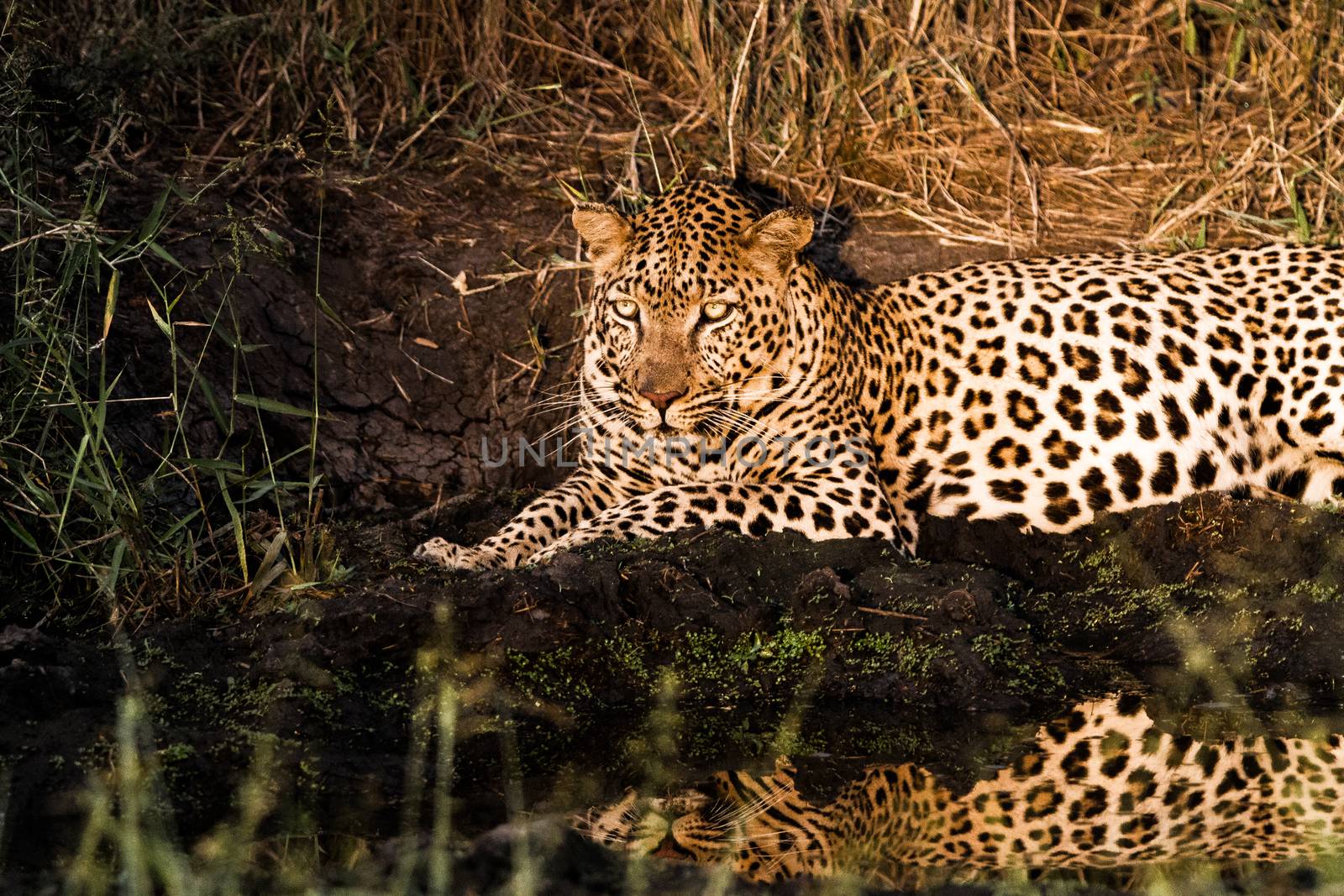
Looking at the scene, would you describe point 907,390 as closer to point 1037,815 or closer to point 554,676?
point 554,676

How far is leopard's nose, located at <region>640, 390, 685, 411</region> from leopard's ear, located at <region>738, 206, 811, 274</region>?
32.4 inches

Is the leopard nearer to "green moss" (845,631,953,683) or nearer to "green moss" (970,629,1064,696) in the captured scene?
"green moss" (845,631,953,683)

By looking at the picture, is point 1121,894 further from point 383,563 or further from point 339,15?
point 339,15

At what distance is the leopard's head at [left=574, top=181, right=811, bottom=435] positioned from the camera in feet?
24.4

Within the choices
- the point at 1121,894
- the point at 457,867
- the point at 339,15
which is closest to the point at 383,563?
Answer: the point at 457,867


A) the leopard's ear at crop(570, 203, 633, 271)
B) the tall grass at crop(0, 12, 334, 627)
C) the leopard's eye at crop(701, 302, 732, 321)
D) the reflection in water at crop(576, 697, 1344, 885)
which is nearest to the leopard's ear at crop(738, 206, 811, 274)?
the leopard's eye at crop(701, 302, 732, 321)

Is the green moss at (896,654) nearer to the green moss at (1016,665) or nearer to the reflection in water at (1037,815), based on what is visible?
the green moss at (1016,665)

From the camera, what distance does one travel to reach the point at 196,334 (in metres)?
8.46

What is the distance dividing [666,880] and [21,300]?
4.34m

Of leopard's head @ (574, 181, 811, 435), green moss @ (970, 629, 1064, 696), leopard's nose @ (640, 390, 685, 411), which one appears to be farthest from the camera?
leopard's head @ (574, 181, 811, 435)

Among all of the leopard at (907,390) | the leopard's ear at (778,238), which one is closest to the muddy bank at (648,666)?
the leopard at (907,390)

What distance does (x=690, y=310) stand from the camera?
752 cm

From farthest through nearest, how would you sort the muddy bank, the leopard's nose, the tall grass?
the leopard's nose < the tall grass < the muddy bank

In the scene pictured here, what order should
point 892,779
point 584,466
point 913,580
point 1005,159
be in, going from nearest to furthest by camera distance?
point 892,779
point 913,580
point 584,466
point 1005,159
